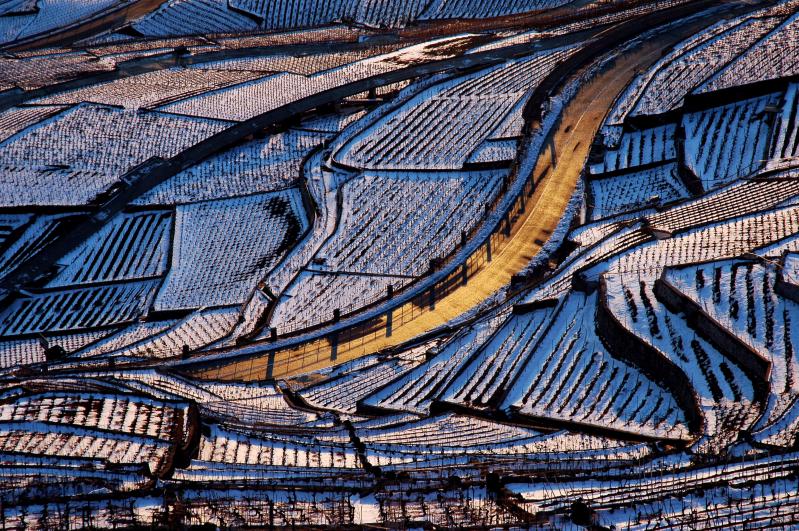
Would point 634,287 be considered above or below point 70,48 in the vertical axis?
below

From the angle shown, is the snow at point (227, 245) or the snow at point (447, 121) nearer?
the snow at point (227, 245)

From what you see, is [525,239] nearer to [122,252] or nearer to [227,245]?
[227,245]

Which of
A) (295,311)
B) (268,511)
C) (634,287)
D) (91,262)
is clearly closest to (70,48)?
(91,262)

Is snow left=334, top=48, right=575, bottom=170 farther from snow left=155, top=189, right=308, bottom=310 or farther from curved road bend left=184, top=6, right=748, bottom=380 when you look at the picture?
snow left=155, top=189, right=308, bottom=310

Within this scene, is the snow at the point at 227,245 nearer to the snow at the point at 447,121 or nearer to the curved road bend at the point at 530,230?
the snow at the point at 447,121

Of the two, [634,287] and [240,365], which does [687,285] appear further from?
[240,365]

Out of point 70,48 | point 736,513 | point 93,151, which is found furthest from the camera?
point 70,48

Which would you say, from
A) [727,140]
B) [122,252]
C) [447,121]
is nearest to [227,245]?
[122,252]

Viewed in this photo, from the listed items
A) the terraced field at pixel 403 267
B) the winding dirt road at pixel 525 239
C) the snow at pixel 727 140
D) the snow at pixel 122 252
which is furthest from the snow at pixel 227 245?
the snow at pixel 727 140
